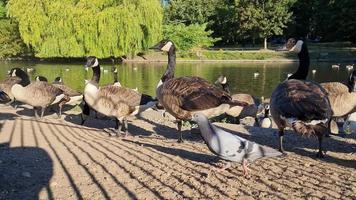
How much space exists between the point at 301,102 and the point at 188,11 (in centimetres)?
5947

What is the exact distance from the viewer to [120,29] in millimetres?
40156

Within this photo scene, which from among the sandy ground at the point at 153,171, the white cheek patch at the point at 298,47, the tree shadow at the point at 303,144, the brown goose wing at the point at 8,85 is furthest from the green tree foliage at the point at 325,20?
the sandy ground at the point at 153,171

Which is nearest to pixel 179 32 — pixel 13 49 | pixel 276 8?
pixel 276 8

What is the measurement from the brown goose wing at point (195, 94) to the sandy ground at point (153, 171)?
29.1 inches

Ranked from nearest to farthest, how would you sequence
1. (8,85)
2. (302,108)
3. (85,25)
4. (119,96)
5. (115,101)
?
(302,108), (115,101), (119,96), (8,85), (85,25)

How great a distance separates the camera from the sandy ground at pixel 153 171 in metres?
4.87

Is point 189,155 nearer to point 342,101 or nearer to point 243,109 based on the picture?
A: point 342,101

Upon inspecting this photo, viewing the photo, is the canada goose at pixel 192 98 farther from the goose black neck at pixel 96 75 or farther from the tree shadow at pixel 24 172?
the goose black neck at pixel 96 75

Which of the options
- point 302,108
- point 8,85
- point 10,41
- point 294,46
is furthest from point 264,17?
point 302,108

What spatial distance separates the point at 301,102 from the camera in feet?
19.8

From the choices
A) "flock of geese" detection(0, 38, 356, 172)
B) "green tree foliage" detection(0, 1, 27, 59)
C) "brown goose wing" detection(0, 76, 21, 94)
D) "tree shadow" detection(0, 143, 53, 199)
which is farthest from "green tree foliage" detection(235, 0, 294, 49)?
"tree shadow" detection(0, 143, 53, 199)

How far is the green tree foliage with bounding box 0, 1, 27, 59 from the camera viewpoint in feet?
156

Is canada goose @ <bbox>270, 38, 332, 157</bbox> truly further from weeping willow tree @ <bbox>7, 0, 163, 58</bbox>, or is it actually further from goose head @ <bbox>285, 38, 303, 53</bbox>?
weeping willow tree @ <bbox>7, 0, 163, 58</bbox>

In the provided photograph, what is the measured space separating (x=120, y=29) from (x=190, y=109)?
33691 mm
